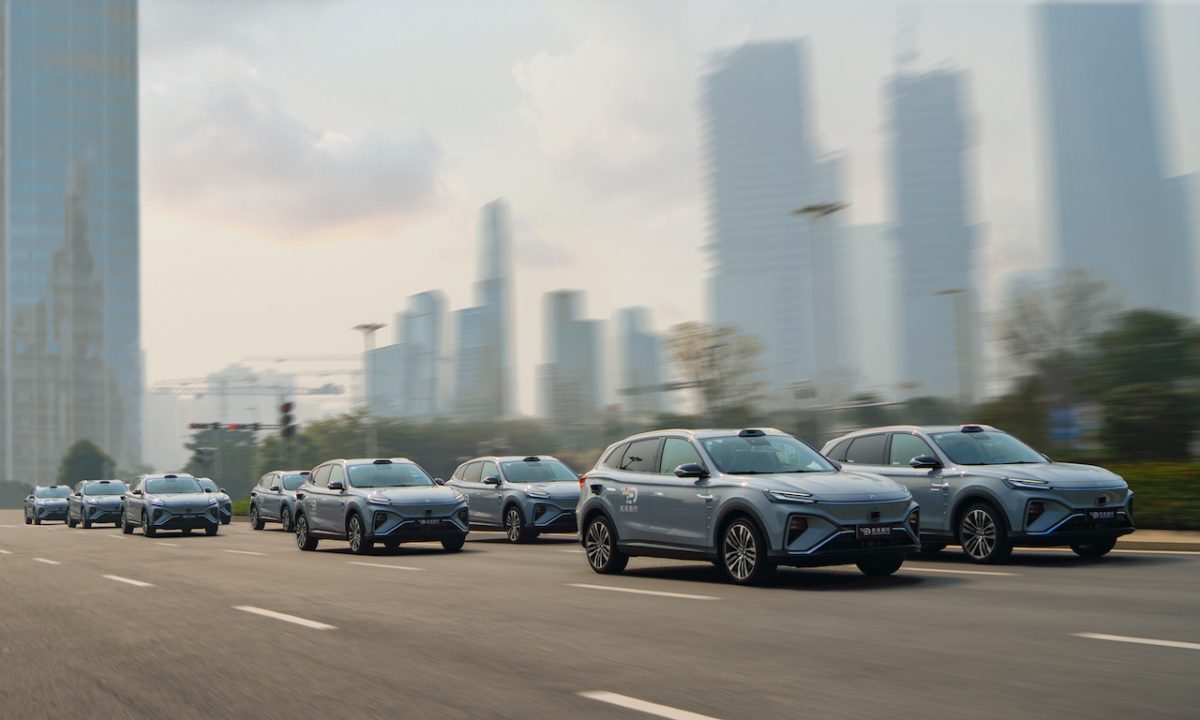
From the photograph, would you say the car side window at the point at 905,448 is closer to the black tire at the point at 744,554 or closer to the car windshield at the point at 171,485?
the black tire at the point at 744,554

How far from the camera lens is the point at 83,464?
18788cm

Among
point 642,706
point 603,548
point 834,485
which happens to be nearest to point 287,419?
point 603,548

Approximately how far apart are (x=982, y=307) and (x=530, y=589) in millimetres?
61563

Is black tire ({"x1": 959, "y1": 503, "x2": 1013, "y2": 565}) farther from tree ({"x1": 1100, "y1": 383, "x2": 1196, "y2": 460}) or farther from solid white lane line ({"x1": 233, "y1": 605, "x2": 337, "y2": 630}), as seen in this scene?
tree ({"x1": 1100, "y1": 383, "x2": 1196, "y2": 460})

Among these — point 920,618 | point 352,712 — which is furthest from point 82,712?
point 920,618

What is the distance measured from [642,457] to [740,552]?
95.2 inches

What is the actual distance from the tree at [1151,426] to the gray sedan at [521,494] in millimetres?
14414

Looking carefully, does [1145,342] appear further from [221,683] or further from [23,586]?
[221,683]

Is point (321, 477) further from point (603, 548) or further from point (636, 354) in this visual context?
point (636, 354)

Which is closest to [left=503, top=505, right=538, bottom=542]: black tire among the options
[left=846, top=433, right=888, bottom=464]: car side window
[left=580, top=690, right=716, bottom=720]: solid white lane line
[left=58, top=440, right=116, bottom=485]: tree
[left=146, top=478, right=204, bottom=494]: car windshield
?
[left=846, top=433, right=888, bottom=464]: car side window

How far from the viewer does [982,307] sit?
2788 inches

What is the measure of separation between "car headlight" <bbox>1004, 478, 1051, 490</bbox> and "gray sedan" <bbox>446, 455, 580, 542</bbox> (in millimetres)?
9548

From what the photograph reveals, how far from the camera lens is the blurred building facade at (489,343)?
4847 inches

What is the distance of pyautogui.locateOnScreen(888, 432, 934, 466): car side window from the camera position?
16.8 m
